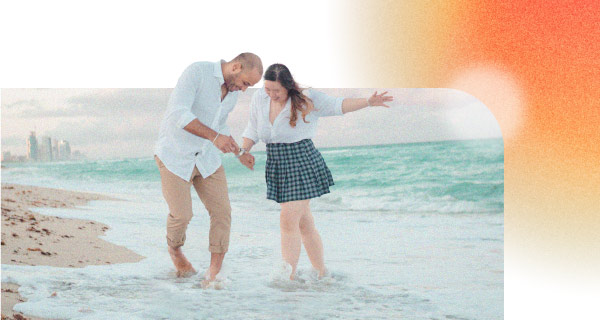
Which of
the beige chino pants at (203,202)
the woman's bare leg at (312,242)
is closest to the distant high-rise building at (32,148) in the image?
the beige chino pants at (203,202)

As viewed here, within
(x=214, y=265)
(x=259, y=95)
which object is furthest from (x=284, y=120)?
(x=214, y=265)

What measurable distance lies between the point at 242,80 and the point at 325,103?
1.35 ft

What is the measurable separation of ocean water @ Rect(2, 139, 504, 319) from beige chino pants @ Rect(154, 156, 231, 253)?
163mm

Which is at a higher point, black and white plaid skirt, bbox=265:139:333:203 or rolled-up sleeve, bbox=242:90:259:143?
rolled-up sleeve, bbox=242:90:259:143

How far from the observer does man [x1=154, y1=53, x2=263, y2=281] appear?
2.88 metres

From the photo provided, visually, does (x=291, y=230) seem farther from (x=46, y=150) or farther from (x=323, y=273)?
(x=46, y=150)

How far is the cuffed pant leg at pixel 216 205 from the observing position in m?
3.01

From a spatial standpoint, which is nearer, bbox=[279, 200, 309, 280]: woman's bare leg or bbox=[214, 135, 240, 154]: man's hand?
bbox=[214, 135, 240, 154]: man's hand

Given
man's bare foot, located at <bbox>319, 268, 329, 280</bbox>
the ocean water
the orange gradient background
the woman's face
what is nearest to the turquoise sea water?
the ocean water

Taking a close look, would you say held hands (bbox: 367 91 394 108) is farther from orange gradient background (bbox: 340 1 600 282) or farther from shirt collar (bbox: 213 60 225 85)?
shirt collar (bbox: 213 60 225 85)

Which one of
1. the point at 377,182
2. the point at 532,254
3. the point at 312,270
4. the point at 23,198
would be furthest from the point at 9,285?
the point at 532,254

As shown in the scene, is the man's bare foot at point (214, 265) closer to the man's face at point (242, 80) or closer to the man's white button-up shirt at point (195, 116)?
the man's white button-up shirt at point (195, 116)

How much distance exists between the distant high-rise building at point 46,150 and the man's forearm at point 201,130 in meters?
1.08

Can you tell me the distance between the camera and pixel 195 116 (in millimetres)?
2820
